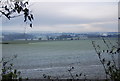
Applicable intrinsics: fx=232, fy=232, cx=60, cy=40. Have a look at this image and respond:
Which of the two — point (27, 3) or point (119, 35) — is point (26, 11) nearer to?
point (27, 3)

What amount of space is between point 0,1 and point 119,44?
5.78ft

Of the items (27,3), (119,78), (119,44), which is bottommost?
(119,78)

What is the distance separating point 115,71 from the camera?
3.30 metres

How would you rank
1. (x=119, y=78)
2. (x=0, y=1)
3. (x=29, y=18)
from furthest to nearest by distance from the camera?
(x=119, y=78)
(x=0, y=1)
(x=29, y=18)

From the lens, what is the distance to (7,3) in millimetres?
2668

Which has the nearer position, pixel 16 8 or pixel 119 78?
pixel 16 8

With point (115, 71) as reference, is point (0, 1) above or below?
above

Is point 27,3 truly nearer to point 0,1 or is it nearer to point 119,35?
point 0,1

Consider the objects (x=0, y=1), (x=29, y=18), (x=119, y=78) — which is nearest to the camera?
(x=29, y=18)

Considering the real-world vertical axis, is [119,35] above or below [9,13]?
below

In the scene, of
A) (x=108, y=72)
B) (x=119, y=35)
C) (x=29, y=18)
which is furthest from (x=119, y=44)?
(x=29, y=18)

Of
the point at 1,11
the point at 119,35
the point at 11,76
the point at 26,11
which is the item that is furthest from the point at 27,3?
the point at 119,35

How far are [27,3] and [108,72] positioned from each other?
1539 millimetres

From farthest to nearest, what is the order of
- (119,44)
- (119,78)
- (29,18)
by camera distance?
(119,44)
(119,78)
(29,18)
